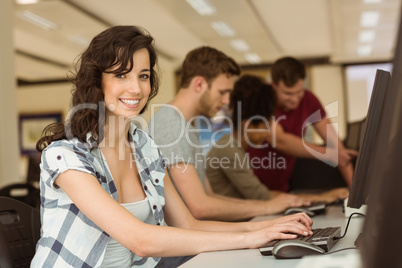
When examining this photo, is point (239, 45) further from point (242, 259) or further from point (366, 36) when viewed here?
point (242, 259)

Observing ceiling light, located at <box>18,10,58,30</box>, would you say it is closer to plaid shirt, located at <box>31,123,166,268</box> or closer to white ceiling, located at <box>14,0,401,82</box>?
white ceiling, located at <box>14,0,401,82</box>

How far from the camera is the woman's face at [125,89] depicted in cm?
171

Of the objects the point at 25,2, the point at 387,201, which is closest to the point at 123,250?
the point at 387,201

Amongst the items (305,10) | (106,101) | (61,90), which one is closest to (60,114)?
(61,90)

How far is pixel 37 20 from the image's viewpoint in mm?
7684

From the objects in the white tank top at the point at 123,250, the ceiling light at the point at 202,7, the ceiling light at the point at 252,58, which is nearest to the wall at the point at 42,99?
the ceiling light at the point at 252,58

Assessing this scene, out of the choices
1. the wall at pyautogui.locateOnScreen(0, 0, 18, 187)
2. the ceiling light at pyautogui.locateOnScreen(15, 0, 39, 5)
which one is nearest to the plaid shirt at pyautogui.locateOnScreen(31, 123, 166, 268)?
the wall at pyautogui.locateOnScreen(0, 0, 18, 187)

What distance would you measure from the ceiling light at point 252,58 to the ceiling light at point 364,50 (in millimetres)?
2070

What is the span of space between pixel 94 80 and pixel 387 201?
1.21 metres

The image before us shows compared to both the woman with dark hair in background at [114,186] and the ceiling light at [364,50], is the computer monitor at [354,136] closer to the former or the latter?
the woman with dark hair in background at [114,186]

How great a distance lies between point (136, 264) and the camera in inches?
67.5

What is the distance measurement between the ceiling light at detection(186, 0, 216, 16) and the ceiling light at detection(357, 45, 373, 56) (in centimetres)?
452

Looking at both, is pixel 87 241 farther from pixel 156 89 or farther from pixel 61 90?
pixel 61 90

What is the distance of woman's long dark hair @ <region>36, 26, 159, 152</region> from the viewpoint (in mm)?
1635
